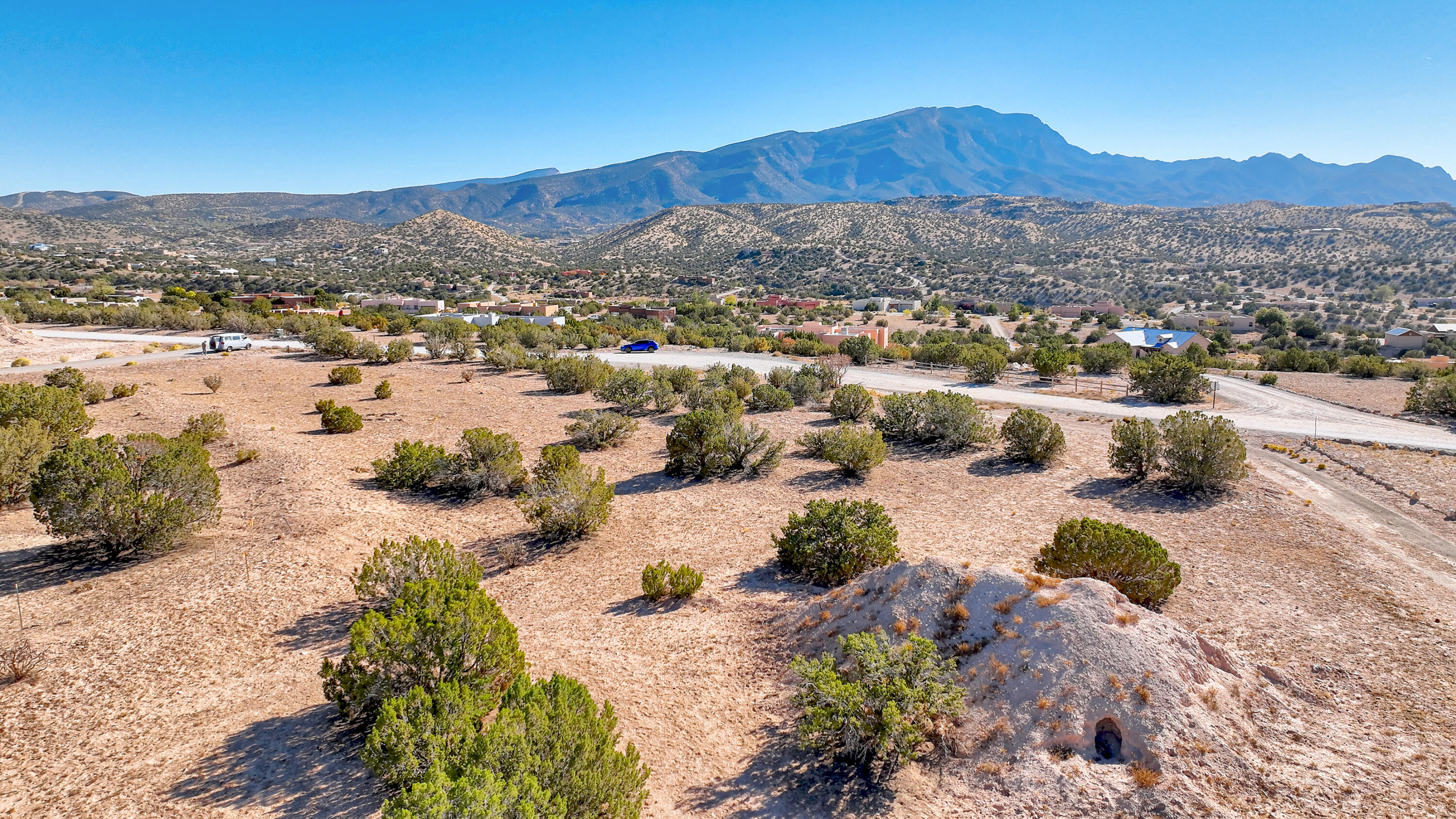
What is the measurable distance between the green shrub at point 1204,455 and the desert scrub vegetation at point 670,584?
1044 cm

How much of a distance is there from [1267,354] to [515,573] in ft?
143

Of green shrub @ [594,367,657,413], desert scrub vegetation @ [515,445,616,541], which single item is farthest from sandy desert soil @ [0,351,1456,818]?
green shrub @ [594,367,657,413]

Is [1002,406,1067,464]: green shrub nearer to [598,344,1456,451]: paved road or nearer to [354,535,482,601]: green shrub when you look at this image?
[598,344,1456,451]: paved road

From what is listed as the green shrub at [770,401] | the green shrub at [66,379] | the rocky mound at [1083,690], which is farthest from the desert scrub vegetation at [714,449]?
the green shrub at [66,379]

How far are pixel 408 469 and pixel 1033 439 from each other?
1321 cm

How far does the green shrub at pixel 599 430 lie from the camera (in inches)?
653

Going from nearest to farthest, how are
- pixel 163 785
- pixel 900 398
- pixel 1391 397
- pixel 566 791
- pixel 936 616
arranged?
pixel 566 791
pixel 163 785
pixel 936 616
pixel 900 398
pixel 1391 397

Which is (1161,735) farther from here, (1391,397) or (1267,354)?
(1267,354)

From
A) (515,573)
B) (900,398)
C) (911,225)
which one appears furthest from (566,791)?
(911,225)

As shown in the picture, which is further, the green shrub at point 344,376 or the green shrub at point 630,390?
the green shrub at point 344,376

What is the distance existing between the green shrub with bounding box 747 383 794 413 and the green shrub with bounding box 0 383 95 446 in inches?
637

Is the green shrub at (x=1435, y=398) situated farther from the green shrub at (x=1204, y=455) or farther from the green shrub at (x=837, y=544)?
the green shrub at (x=837, y=544)

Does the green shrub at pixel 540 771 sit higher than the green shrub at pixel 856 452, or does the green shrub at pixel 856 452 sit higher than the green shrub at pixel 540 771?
the green shrub at pixel 540 771

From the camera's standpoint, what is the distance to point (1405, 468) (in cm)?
1510
